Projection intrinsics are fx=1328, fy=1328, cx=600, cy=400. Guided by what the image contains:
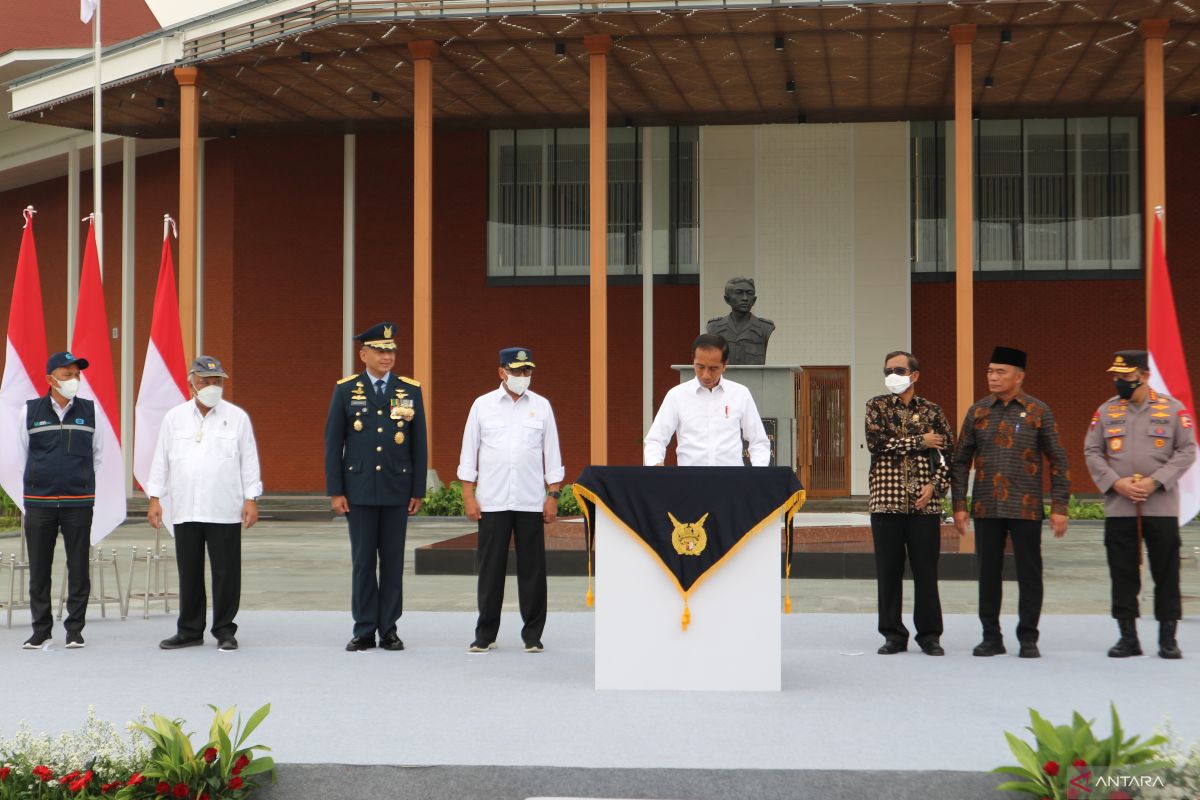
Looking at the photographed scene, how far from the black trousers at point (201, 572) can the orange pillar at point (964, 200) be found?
11.7 m

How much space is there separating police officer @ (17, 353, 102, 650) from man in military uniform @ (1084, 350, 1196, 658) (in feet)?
19.4

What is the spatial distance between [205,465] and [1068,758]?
524 centimetres

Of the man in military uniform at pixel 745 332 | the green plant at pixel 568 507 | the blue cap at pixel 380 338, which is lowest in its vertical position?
the green plant at pixel 568 507

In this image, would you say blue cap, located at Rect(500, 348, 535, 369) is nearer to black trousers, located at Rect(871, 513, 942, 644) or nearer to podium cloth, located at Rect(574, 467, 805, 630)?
podium cloth, located at Rect(574, 467, 805, 630)

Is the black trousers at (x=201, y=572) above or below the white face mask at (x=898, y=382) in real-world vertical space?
below

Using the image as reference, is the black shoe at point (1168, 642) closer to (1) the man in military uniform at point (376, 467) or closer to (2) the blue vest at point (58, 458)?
(1) the man in military uniform at point (376, 467)

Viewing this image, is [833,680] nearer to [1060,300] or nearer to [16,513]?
[16,513]

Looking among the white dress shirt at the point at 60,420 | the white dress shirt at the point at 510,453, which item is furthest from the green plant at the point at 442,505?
the white dress shirt at the point at 510,453

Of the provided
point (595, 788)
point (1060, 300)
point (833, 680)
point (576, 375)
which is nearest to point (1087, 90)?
point (1060, 300)

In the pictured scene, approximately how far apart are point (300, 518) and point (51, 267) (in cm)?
958

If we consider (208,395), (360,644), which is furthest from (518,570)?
(208,395)

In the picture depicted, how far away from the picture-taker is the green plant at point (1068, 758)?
4168 mm

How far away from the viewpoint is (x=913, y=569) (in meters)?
7.40

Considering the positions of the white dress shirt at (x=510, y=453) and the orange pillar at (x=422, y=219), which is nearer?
the white dress shirt at (x=510, y=453)
